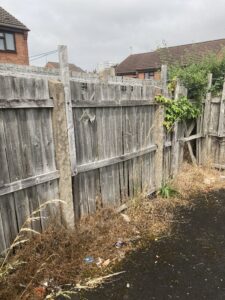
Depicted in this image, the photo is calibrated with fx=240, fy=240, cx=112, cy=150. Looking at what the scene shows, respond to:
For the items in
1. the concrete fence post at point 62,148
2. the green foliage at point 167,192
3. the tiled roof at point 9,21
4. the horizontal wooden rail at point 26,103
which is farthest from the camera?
the tiled roof at point 9,21

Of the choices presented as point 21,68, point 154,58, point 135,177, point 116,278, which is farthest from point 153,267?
point 154,58

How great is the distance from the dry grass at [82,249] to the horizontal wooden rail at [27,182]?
0.64 meters

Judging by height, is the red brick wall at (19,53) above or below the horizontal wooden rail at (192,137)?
above

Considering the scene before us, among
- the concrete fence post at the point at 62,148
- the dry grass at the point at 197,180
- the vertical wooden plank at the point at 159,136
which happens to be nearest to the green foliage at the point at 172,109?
the vertical wooden plank at the point at 159,136

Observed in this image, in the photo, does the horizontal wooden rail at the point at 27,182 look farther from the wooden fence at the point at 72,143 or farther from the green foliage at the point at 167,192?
the green foliage at the point at 167,192

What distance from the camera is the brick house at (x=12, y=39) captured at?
1591 cm

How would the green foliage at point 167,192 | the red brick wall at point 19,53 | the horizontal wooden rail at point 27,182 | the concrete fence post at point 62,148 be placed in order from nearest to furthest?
the horizontal wooden rail at point 27,182, the concrete fence post at point 62,148, the green foliage at point 167,192, the red brick wall at point 19,53

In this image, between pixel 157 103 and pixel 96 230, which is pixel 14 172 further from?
pixel 157 103

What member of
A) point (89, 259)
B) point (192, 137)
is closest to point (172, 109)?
point (192, 137)

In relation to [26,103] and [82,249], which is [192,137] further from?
[26,103]

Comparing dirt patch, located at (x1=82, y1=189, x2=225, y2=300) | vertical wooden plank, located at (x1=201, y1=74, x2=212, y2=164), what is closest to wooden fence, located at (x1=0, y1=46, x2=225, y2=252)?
dirt patch, located at (x1=82, y1=189, x2=225, y2=300)

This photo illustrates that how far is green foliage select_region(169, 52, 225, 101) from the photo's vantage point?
588 centimetres

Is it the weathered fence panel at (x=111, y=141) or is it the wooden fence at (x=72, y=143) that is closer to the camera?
the wooden fence at (x=72, y=143)

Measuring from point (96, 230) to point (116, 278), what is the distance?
2.56 ft
